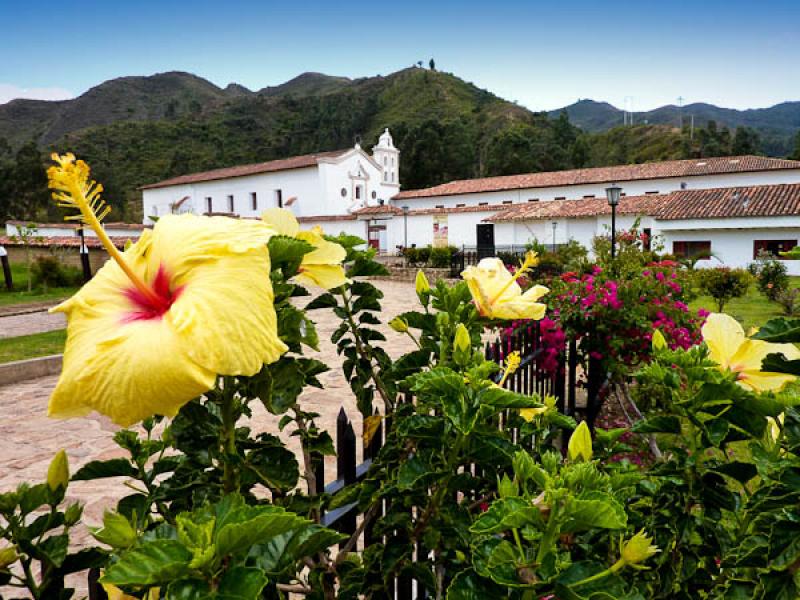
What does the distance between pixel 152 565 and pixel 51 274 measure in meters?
Result: 15.5

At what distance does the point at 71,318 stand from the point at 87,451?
12.9 ft

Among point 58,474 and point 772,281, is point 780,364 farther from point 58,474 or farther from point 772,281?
point 772,281

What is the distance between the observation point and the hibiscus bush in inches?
22.0

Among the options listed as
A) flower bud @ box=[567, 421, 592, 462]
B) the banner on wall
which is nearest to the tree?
the banner on wall

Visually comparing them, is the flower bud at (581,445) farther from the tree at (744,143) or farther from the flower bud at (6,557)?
the tree at (744,143)

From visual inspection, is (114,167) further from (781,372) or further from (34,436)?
(781,372)

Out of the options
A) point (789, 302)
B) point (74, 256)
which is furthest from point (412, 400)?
point (74, 256)

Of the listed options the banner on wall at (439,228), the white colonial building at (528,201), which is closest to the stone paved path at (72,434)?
the white colonial building at (528,201)

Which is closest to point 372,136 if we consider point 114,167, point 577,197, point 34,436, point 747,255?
point 114,167

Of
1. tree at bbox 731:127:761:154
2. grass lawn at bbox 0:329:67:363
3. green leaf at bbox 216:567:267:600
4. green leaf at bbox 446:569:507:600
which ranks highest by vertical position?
tree at bbox 731:127:761:154

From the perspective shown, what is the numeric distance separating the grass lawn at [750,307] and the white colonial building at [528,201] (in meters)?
3.05

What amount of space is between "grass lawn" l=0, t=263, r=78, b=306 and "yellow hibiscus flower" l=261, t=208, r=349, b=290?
1265 cm

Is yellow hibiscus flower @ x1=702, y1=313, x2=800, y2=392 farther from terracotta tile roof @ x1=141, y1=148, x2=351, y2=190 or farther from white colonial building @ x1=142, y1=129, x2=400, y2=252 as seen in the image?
terracotta tile roof @ x1=141, y1=148, x2=351, y2=190

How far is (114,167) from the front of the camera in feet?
159
